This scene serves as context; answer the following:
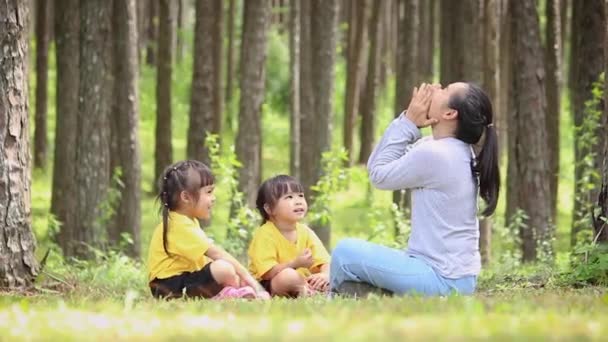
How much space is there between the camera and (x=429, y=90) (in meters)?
8.37

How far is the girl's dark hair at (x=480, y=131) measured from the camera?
27.2 feet

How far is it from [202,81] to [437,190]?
997cm

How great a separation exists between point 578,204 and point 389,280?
10.1 meters

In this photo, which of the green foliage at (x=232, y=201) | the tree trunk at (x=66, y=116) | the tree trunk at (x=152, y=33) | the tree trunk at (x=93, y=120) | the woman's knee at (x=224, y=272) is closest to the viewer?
the woman's knee at (x=224, y=272)

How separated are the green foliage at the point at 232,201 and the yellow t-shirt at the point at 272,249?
5.18 metres

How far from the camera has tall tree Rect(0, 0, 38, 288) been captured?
9.13 meters

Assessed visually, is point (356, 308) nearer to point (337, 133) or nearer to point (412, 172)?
point (412, 172)

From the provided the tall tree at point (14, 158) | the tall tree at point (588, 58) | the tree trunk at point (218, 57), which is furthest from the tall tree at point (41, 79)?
the tall tree at point (14, 158)

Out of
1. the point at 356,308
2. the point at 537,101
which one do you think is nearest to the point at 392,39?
the point at 537,101

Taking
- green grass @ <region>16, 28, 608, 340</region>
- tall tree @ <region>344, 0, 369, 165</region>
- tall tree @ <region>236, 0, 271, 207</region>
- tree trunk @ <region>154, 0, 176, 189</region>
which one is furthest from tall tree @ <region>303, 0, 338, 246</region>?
green grass @ <region>16, 28, 608, 340</region>

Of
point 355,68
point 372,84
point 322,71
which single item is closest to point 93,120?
point 322,71

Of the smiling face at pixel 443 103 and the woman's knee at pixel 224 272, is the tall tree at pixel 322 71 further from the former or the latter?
the smiling face at pixel 443 103

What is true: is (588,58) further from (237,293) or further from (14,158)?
(14,158)

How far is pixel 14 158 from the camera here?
922cm
